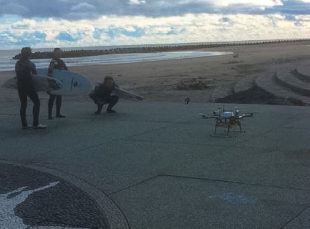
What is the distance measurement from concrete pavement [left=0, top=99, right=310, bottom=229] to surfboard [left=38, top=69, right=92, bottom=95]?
→ 0.89 metres

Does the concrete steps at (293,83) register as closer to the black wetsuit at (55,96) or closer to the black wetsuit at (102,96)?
the black wetsuit at (102,96)

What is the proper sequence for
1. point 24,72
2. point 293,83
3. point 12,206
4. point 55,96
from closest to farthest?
point 12,206
point 24,72
point 55,96
point 293,83

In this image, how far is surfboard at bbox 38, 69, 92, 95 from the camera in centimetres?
1505

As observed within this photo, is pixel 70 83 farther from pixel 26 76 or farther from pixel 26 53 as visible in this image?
pixel 26 53

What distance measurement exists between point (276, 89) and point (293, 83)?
0.69 metres

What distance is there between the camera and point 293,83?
1998 centimetres

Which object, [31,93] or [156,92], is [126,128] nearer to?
[31,93]

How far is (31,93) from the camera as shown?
12914 mm

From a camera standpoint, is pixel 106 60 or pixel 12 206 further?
pixel 106 60

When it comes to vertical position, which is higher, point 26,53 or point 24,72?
point 26,53

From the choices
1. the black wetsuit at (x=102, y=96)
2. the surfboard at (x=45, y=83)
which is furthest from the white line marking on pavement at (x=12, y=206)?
the black wetsuit at (x=102, y=96)

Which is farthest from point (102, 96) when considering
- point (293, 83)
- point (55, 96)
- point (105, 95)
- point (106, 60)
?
point (106, 60)

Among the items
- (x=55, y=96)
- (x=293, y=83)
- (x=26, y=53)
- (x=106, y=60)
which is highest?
(x=26, y=53)

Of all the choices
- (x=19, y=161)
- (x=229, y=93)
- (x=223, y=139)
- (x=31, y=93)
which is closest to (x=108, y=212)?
(x=19, y=161)
